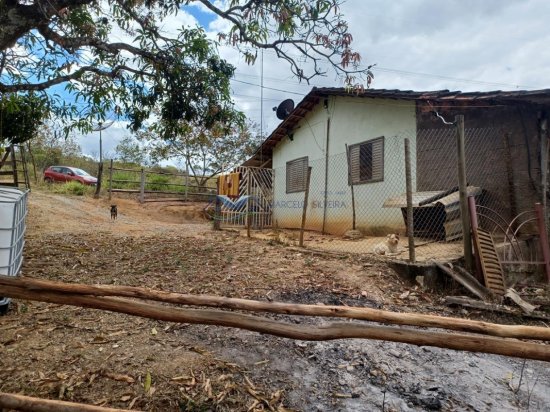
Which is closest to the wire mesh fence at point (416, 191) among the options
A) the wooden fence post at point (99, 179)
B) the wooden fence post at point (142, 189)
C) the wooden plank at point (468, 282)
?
the wooden plank at point (468, 282)

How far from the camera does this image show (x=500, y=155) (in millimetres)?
6707

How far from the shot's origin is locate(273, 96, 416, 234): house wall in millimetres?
8266

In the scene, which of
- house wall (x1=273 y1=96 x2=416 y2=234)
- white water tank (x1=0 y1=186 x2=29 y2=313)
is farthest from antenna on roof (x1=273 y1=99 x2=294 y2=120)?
white water tank (x1=0 y1=186 x2=29 y2=313)

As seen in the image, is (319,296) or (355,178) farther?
(355,178)

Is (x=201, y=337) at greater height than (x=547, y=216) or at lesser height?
lesser

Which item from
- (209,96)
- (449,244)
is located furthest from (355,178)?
(209,96)

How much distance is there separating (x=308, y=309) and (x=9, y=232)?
2.72 m

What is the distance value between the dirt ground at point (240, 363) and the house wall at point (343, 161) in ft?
13.8

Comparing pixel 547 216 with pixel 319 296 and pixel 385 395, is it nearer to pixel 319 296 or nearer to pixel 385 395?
pixel 319 296

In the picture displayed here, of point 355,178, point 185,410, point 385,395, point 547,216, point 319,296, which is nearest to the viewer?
point 185,410

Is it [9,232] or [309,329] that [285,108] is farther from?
[309,329]

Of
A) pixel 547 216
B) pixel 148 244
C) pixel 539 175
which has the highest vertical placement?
pixel 539 175

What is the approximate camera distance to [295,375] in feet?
8.74

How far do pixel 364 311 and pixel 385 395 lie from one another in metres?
1.11
